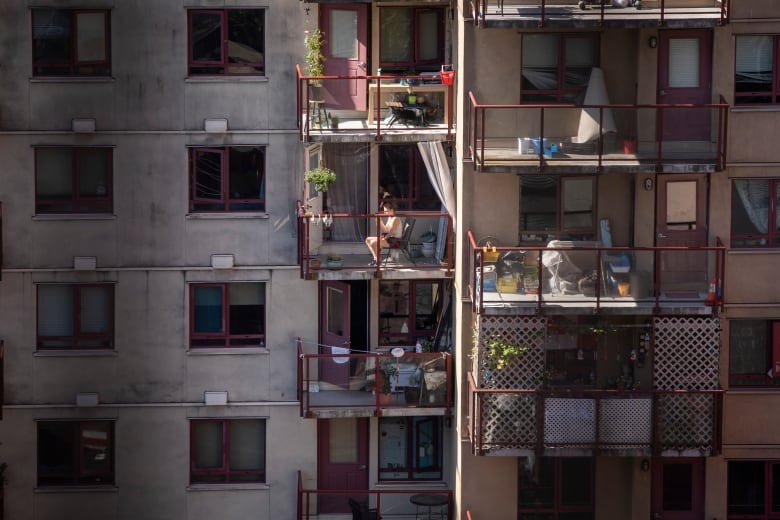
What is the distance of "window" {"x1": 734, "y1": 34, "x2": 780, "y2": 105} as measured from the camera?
33031mm

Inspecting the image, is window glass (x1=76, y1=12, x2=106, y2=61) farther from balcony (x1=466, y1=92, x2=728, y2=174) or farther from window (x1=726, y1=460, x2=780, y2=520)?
window (x1=726, y1=460, x2=780, y2=520)

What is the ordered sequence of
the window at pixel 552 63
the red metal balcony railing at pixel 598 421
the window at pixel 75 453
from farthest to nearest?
the window at pixel 75 453
the window at pixel 552 63
the red metal balcony railing at pixel 598 421

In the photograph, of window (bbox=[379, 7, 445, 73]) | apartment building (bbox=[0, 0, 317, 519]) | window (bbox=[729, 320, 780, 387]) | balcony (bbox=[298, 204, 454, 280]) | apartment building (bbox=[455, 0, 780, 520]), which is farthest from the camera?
window (bbox=[379, 7, 445, 73])

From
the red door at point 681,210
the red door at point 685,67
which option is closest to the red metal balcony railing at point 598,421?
the red door at point 681,210

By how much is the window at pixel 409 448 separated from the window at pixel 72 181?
23.6 ft

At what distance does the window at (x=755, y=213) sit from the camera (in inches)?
1310

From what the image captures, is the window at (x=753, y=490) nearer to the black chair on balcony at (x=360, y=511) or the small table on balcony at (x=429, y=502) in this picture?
the small table on balcony at (x=429, y=502)

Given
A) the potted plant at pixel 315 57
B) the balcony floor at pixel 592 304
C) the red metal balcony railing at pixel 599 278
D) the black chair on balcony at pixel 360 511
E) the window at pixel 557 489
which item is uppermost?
the potted plant at pixel 315 57

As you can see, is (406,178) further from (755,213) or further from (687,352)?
(755,213)

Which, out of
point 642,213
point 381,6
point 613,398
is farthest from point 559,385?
point 381,6

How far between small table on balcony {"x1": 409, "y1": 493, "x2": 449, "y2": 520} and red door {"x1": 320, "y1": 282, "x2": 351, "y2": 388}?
2.65 metres

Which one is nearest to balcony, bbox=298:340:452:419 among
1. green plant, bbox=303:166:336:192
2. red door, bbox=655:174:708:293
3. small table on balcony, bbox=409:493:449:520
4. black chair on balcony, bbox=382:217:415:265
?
small table on balcony, bbox=409:493:449:520

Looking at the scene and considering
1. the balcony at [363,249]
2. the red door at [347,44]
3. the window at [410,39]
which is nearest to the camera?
→ the balcony at [363,249]

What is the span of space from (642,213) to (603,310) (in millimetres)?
2109
